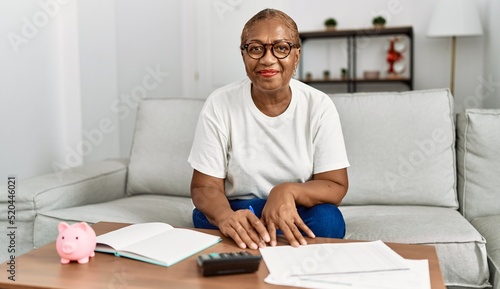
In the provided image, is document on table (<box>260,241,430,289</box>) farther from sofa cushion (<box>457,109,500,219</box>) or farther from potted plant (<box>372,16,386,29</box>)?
potted plant (<box>372,16,386,29</box>)

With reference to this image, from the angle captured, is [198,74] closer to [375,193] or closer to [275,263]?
[375,193]

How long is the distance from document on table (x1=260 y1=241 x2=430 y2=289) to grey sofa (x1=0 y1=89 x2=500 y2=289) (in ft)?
1.80

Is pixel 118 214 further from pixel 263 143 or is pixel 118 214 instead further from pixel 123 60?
pixel 123 60

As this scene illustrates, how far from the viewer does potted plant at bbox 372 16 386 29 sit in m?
4.39

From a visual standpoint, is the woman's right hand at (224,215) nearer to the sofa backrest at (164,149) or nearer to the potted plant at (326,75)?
the sofa backrest at (164,149)

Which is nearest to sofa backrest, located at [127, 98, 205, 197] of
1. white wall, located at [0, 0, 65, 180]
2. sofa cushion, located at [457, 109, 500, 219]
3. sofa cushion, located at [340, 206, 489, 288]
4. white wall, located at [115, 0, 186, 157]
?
white wall, located at [0, 0, 65, 180]

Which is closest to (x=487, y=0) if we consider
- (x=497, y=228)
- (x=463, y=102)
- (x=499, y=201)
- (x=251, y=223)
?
(x=463, y=102)

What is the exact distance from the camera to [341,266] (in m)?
1.06

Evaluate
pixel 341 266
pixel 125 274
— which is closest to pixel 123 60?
pixel 125 274

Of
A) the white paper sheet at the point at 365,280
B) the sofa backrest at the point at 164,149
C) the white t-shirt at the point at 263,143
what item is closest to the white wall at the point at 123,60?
the sofa backrest at the point at 164,149

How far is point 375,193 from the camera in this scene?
2061 mm

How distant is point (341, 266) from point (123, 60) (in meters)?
2.83

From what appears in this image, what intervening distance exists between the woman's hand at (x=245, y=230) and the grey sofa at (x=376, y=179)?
1.68 ft

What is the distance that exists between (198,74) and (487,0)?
233cm
